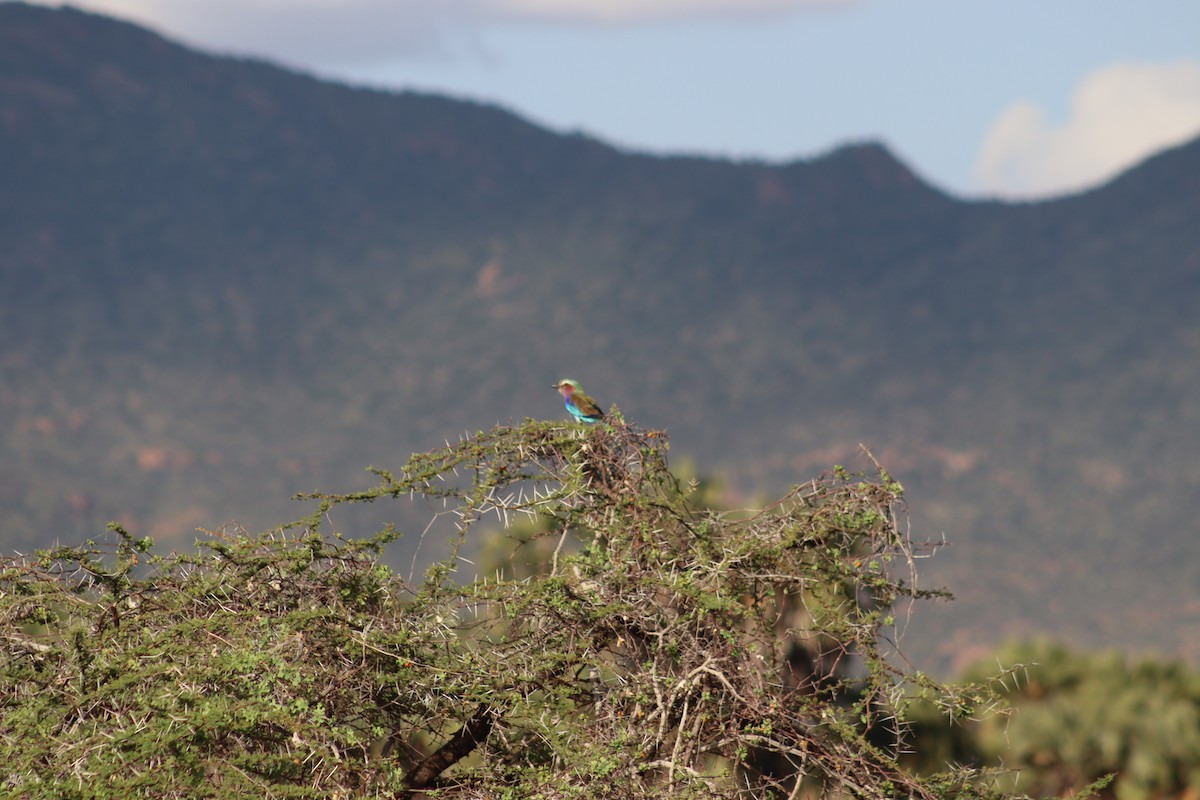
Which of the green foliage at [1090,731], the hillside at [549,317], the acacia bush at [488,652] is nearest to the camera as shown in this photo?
the acacia bush at [488,652]

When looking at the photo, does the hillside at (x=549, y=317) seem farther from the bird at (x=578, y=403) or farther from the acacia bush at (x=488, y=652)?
the acacia bush at (x=488, y=652)

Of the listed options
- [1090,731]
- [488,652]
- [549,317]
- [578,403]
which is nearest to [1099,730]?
[1090,731]

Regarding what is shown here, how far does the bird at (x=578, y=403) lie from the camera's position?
8.96 m

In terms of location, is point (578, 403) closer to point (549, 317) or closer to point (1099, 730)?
point (1099, 730)

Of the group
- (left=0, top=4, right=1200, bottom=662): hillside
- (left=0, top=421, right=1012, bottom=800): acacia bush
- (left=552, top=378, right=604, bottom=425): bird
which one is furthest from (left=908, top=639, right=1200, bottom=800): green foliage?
(left=0, top=4, right=1200, bottom=662): hillside

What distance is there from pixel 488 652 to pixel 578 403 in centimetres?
273

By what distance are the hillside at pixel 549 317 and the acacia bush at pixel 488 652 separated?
163 feet

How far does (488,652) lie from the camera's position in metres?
6.73

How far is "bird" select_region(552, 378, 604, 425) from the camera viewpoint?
896 centimetres

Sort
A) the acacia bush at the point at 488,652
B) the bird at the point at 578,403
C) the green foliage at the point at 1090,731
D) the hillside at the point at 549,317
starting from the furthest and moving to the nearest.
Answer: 1. the hillside at the point at 549,317
2. the green foliage at the point at 1090,731
3. the bird at the point at 578,403
4. the acacia bush at the point at 488,652

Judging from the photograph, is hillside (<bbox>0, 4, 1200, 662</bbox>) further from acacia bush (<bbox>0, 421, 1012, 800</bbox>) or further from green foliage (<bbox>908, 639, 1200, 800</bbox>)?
acacia bush (<bbox>0, 421, 1012, 800</bbox>)

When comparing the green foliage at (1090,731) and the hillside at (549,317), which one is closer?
the green foliage at (1090,731)

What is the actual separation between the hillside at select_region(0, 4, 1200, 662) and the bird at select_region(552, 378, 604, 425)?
156 feet

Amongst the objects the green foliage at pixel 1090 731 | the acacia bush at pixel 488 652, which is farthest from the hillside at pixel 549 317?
the acacia bush at pixel 488 652
